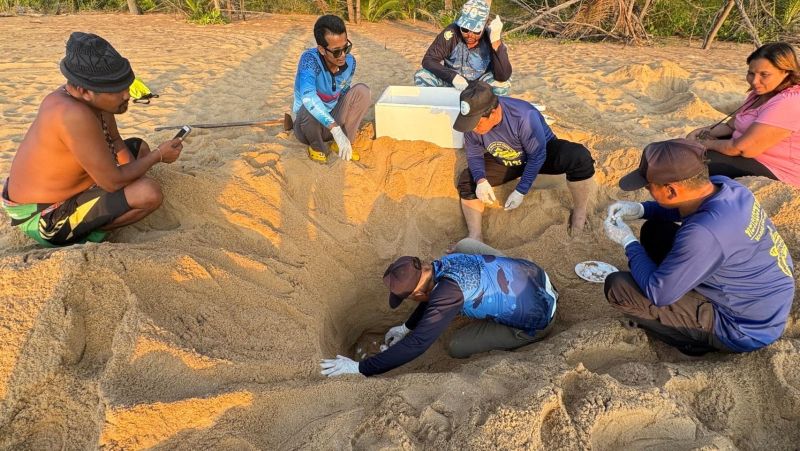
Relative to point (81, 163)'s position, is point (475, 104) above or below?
above

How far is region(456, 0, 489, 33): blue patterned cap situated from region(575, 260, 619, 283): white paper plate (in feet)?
6.35

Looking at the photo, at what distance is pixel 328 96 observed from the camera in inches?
136

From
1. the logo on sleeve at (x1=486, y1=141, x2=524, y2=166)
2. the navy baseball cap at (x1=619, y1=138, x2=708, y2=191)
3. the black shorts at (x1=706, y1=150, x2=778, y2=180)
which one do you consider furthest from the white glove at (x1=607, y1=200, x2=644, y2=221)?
the black shorts at (x1=706, y1=150, x2=778, y2=180)

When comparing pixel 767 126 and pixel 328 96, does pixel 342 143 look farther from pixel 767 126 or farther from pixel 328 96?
pixel 767 126

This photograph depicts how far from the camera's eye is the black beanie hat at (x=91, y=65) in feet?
6.64

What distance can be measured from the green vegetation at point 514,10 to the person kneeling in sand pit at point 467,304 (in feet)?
20.1

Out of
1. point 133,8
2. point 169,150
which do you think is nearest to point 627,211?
point 169,150

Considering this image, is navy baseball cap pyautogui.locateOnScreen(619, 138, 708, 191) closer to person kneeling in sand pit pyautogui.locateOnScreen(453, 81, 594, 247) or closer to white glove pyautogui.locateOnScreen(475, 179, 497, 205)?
person kneeling in sand pit pyautogui.locateOnScreen(453, 81, 594, 247)

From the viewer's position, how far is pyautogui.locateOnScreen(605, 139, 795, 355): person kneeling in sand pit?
1.68 meters

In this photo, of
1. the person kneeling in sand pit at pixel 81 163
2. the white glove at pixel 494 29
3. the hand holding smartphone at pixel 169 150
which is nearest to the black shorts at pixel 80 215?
the person kneeling in sand pit at pixel 81 163

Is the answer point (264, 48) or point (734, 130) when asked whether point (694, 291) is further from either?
point (264, 48)

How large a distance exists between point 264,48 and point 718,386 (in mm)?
6591

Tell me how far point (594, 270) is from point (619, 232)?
0.50 meters

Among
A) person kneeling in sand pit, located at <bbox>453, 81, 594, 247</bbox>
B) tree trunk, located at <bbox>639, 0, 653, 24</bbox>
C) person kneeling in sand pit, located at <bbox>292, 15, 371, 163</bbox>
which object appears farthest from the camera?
tree trunk, located at <bbox>639, 0, 653, 24</bbox>
